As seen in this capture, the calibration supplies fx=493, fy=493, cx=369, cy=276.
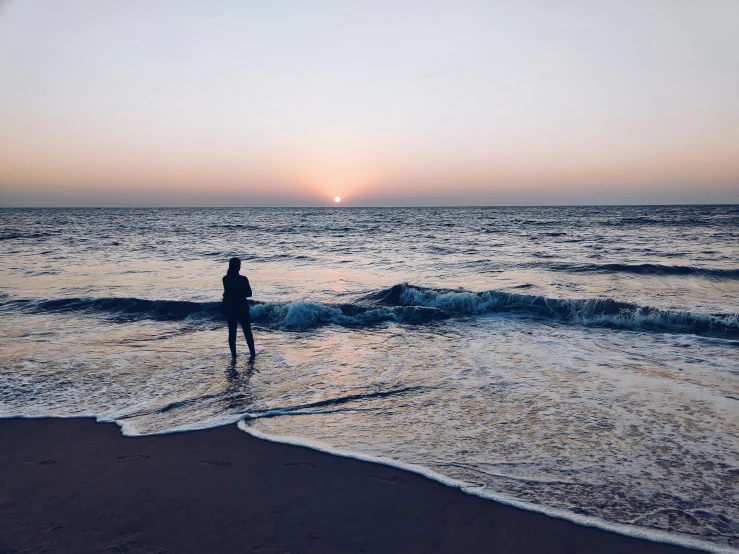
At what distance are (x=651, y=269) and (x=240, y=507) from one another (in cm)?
2308

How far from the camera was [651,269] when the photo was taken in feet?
74.2

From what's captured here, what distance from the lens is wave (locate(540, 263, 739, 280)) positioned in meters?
21.2

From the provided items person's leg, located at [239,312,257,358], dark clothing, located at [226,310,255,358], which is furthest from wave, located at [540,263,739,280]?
dark clothing, located at [226,310,255,358]

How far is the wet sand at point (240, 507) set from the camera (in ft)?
13.2

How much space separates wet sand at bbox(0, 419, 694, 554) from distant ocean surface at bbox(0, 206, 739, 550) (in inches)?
12.9

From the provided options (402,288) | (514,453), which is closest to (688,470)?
(514,453)

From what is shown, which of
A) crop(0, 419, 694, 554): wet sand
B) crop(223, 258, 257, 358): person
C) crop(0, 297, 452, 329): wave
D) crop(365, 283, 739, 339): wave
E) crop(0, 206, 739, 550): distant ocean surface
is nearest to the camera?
crop(0, 419, 694, 554): wet sand

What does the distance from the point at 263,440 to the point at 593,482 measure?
3.72 meters

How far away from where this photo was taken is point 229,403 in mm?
7367

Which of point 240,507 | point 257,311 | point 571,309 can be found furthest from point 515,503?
point 571,309

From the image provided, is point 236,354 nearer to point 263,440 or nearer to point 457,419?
point 263,440

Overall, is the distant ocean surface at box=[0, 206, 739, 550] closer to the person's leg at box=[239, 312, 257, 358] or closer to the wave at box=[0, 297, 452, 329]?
the wave at box=[0, 297, 452, 329]

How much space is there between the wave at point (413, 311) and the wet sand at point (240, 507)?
793cm

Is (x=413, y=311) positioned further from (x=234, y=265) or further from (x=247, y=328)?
(x=234, y=265)
